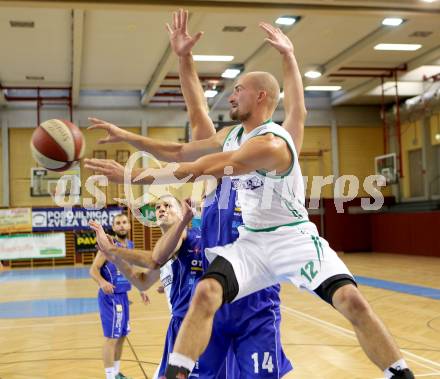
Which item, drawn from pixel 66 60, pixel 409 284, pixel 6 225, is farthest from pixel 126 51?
pixel 409 284

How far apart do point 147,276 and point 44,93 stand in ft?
61.6

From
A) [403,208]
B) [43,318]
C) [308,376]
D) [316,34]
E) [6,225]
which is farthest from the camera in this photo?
[403,208]

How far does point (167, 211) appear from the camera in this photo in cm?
442

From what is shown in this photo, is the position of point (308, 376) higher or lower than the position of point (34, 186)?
lower

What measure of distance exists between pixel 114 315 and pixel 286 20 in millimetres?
9715

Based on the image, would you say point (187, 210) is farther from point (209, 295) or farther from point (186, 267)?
point (186, 267)

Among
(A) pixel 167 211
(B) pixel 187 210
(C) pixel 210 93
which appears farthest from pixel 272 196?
(C) pixel 210 93

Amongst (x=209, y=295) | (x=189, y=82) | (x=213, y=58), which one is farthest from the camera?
(x=213, y=58)

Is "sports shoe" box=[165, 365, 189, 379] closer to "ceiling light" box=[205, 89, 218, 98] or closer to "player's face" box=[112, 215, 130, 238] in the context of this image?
"player's face" box=[112, 215, 130, 238]

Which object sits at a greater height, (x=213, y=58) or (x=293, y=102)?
(x=213, y=58)

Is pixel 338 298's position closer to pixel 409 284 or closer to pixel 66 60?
pixel 409 284

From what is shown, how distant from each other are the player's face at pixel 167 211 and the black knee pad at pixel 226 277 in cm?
A: 120

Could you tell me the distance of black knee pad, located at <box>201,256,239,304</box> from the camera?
312 cm

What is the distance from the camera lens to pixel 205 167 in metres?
3.17
